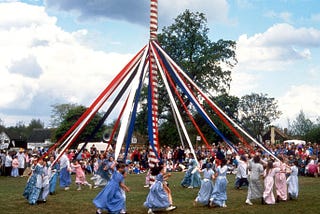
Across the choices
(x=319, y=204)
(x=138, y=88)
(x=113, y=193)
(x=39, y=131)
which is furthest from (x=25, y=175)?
(x=39, y=131)

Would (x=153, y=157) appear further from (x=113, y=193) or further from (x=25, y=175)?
(x=25, y=175)

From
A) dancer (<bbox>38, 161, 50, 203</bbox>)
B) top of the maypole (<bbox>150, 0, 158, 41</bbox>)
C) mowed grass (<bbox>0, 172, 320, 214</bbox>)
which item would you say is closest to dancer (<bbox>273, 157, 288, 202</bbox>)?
mowed grass (<bbox>0, 172, 320, 214</bbox>)

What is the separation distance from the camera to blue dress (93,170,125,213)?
959 centimetres

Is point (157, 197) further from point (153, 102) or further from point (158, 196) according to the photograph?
point (153, 102)

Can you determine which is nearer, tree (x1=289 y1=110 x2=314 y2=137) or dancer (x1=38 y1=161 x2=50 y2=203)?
dancer (x1=38 y1=161 x2=50 y2=203)

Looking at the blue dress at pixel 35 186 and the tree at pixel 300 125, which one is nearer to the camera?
the blue dress at pixel 35 186

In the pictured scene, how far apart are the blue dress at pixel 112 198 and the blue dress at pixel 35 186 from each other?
284 centimetres

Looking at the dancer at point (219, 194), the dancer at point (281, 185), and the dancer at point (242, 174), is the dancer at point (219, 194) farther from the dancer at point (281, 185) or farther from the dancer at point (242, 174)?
the dancer at point (242, 174)

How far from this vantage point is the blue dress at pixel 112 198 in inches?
378

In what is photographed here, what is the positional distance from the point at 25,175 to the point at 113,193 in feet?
50.2

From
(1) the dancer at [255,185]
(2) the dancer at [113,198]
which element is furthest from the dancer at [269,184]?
(2) the dancer at [113,198]

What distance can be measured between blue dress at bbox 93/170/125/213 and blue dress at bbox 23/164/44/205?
2843mm

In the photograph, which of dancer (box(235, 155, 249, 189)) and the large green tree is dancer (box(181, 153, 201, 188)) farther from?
the large green tree

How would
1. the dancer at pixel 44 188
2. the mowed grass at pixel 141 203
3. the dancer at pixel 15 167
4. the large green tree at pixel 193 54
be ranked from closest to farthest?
the mowed grass at pixel 141 203 < the dancer at pixel 44 188 < the dancer at pixel 15 167 < the large green tree at pixel 193 54
